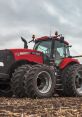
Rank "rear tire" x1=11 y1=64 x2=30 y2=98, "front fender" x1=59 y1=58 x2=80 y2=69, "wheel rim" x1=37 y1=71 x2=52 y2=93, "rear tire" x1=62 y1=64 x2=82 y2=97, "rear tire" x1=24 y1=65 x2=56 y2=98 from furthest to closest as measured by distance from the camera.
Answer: "front fender" x1=59 y1=58 x2=80 y2=69, "rear tire" x1=62 y1=64 x2=82 y2=97, "wheel rim" x1=37 y1=71 x2=52 y2=93, "rear tire" x1=11 y1=64 x2=30 y2=98, "rear tire" x1=24 y1=65 x2=56 y2=98

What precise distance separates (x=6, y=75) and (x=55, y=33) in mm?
3837

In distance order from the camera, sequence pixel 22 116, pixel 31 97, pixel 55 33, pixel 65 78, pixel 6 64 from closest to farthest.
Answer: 1. pixel 22 116
2. pixel 31 97
3. pixel 6 64
4. pixel 65 78
5. pixel 55 33

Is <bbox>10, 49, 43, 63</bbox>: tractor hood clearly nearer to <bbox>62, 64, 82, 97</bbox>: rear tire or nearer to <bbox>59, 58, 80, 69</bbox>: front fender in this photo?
<bbox>59, 58, 80, 69</bbox>: front fender

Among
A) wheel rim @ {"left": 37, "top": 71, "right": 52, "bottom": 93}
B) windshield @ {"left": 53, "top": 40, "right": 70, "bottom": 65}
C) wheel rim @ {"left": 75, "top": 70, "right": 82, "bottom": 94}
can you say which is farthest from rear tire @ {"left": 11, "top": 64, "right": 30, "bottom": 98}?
wheel rim @ {"left": 75, "top": 70, "right": 82, "bottom": 94}

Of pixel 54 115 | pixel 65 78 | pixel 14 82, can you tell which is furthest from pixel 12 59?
pixel 54 115

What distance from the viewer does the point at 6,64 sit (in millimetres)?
15742

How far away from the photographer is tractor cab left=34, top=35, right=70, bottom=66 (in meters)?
17.5

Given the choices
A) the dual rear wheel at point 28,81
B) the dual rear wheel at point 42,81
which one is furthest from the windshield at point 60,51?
the dual rear wheel at point 28,81

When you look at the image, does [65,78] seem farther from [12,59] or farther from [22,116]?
[22,116]

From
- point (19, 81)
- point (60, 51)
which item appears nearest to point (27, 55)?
point (19, 81)

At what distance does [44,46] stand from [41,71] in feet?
10.4

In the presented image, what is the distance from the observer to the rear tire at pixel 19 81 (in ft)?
48.2

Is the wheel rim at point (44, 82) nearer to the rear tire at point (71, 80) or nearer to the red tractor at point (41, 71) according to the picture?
the red tractor at point (41, 71)

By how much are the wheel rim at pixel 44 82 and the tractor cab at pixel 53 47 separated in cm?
166
